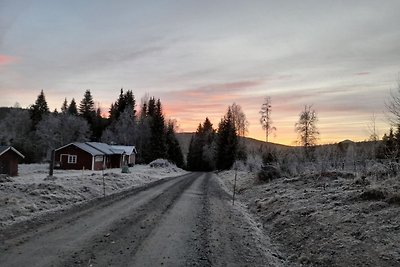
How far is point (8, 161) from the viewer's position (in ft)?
136

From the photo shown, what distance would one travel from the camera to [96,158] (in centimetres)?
5762

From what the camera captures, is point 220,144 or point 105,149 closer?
point 105,149

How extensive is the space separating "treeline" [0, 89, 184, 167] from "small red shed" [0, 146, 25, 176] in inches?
1268

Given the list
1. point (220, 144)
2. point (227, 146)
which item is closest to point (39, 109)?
point (220, 144)

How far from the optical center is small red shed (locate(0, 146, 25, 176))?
40.6 m

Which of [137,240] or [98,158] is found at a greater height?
[98,158]

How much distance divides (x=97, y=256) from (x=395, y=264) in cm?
685

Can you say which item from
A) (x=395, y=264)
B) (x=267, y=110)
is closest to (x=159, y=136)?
(x=267, y=110)

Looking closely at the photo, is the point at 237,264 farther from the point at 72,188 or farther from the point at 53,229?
the point at 72,188

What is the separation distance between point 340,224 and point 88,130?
272 ft

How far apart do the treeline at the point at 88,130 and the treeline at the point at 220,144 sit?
623 centimetres

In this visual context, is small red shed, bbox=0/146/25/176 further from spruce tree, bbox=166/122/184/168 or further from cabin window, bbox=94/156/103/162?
spruce tree, bbox=166/122/184/168

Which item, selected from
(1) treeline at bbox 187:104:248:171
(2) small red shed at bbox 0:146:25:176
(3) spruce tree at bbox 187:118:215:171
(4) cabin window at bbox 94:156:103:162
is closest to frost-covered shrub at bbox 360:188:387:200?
(2) small red shed at bbox 0:146:25:176

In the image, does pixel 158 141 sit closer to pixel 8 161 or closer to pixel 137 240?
pixel 8 161
